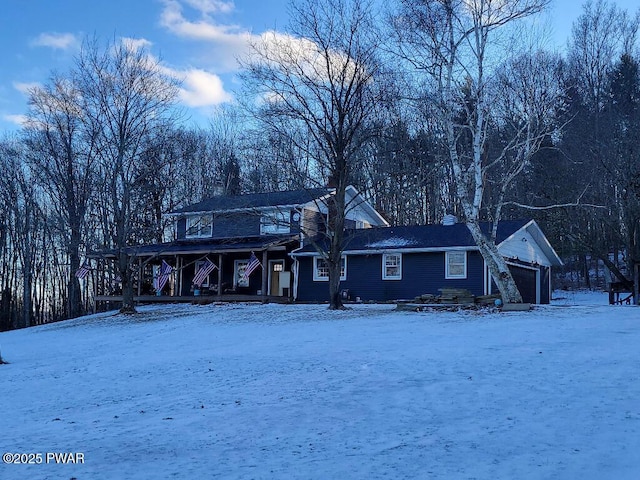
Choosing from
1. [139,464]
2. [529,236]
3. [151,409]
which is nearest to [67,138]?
[529,236]

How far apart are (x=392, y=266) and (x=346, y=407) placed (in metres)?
21.4

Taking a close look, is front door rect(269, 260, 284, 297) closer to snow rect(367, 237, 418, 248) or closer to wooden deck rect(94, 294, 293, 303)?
wooden deck rect(94, 294, 293, 303)

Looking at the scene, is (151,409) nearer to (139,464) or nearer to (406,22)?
(139,464)

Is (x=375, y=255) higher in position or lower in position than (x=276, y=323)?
higher

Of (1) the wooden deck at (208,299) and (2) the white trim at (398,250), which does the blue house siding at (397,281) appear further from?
(1) the wooden deck at (208,299)

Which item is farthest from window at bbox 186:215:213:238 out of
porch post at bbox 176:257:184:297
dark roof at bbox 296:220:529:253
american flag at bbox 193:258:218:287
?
dark roof at bbox 296:220:529:253

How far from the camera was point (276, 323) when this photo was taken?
20.0 metres

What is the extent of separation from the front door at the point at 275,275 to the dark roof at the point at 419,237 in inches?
85.1


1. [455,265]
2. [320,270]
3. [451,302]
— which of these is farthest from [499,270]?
[320,270]

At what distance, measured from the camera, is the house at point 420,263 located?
27125 millimetres

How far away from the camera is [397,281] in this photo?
94.0ft

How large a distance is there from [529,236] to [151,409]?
84.4ft

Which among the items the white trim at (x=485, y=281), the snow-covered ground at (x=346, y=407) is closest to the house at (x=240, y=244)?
the white trim at (x=485, y=281)

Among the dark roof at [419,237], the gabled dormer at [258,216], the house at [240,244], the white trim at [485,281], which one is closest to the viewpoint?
the white trim at [485,281]
